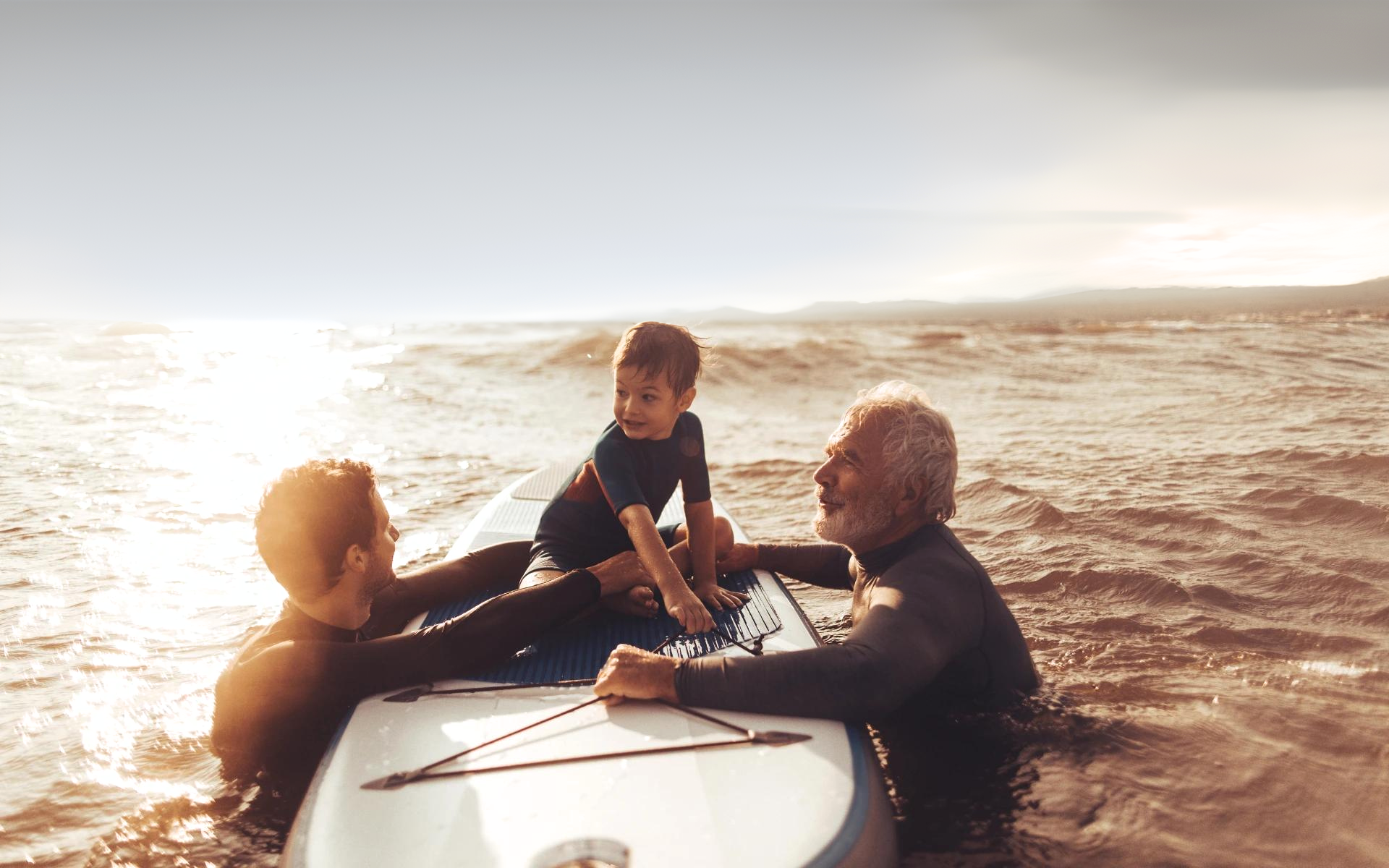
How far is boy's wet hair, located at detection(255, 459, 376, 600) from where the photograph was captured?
278cm

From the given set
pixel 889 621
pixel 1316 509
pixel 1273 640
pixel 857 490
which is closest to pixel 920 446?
Result: pixel 857 490

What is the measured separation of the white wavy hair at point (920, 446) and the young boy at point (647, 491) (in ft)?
2.91

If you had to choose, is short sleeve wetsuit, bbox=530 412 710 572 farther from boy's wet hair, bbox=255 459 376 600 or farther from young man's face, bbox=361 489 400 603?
boy's wet hair, bbox=255 459 376 600

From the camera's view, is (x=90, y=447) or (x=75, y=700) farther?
(x=90, y=447)

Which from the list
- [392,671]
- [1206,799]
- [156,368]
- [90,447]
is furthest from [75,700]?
[156,368]

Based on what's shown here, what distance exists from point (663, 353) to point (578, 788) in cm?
182

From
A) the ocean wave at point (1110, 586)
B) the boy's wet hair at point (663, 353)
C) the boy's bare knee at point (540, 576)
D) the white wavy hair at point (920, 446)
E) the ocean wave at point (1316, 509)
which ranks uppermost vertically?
the boy's wet hair at point (663, 353)

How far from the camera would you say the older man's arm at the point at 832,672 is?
264cm

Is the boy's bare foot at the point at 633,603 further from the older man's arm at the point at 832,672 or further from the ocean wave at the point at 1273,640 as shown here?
the ocean wave at the point at 1273,640

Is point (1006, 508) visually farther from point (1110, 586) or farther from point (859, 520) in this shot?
point (859, 520)

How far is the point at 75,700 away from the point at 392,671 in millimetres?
2103

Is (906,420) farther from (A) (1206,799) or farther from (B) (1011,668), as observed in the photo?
(A) (1206,799)

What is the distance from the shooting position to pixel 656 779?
93.4 inches

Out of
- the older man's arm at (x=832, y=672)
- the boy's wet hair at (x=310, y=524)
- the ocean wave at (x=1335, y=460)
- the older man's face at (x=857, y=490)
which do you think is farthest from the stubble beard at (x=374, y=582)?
the ocean wave at (x=1335, y=460)
